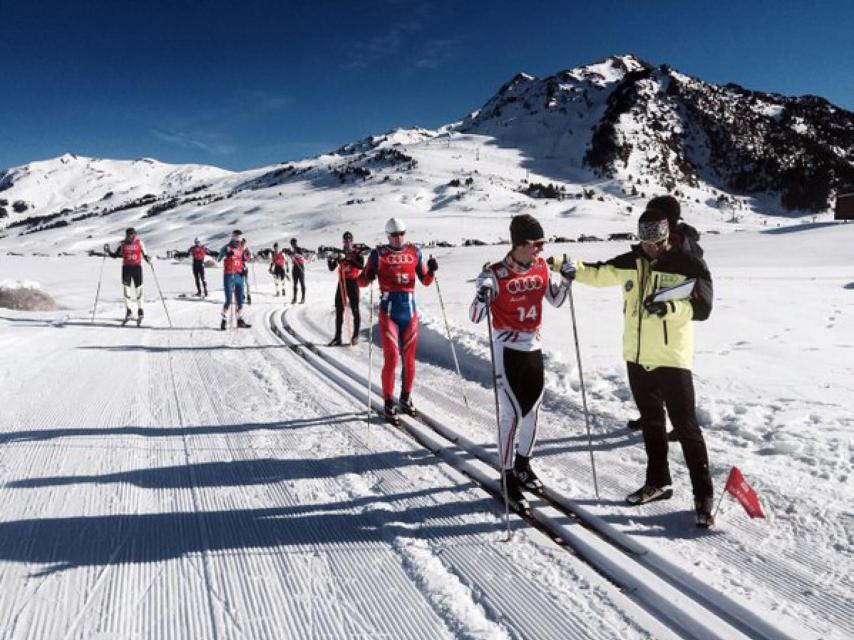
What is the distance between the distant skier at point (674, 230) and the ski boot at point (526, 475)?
101 centimetres

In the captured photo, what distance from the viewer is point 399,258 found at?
6.17 metres

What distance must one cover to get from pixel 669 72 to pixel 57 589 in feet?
Result: 748

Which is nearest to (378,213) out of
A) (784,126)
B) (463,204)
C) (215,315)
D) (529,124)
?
(463,204)

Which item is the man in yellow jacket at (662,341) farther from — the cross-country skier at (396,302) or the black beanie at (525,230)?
the cross-country skier at (396,302)

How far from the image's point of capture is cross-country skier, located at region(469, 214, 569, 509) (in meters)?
4.09

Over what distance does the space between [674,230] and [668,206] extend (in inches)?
13.2

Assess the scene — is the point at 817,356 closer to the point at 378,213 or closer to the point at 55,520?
the point at 55,520

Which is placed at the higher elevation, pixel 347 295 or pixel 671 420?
pixel 347 295

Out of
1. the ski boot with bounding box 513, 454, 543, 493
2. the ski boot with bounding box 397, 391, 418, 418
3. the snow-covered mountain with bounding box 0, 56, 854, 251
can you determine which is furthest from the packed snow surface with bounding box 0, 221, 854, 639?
the snow-covered mountain with bounding box 0, 56, 854, 251

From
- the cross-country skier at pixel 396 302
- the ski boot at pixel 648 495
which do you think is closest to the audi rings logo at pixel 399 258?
the cross-country skier at pixel 396 302

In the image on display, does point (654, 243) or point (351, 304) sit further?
point (351, 304)

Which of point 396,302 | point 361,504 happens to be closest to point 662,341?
point 361,504

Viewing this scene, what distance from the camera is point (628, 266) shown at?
3.91 metres

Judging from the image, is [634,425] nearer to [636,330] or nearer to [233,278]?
[636,330]
